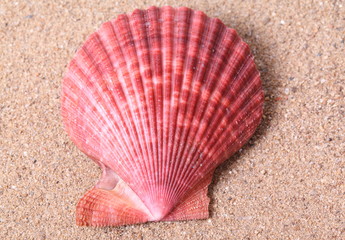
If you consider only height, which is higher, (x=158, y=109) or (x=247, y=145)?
(x=158, y=109)

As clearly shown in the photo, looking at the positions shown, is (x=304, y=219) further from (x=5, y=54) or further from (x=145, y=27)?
(x=5, y=54)

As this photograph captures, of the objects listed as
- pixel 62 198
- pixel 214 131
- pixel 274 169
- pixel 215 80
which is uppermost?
pixel 215 80

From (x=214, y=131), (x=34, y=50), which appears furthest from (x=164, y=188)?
(x=34, y=50)

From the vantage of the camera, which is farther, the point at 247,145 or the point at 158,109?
the point at 247,145
